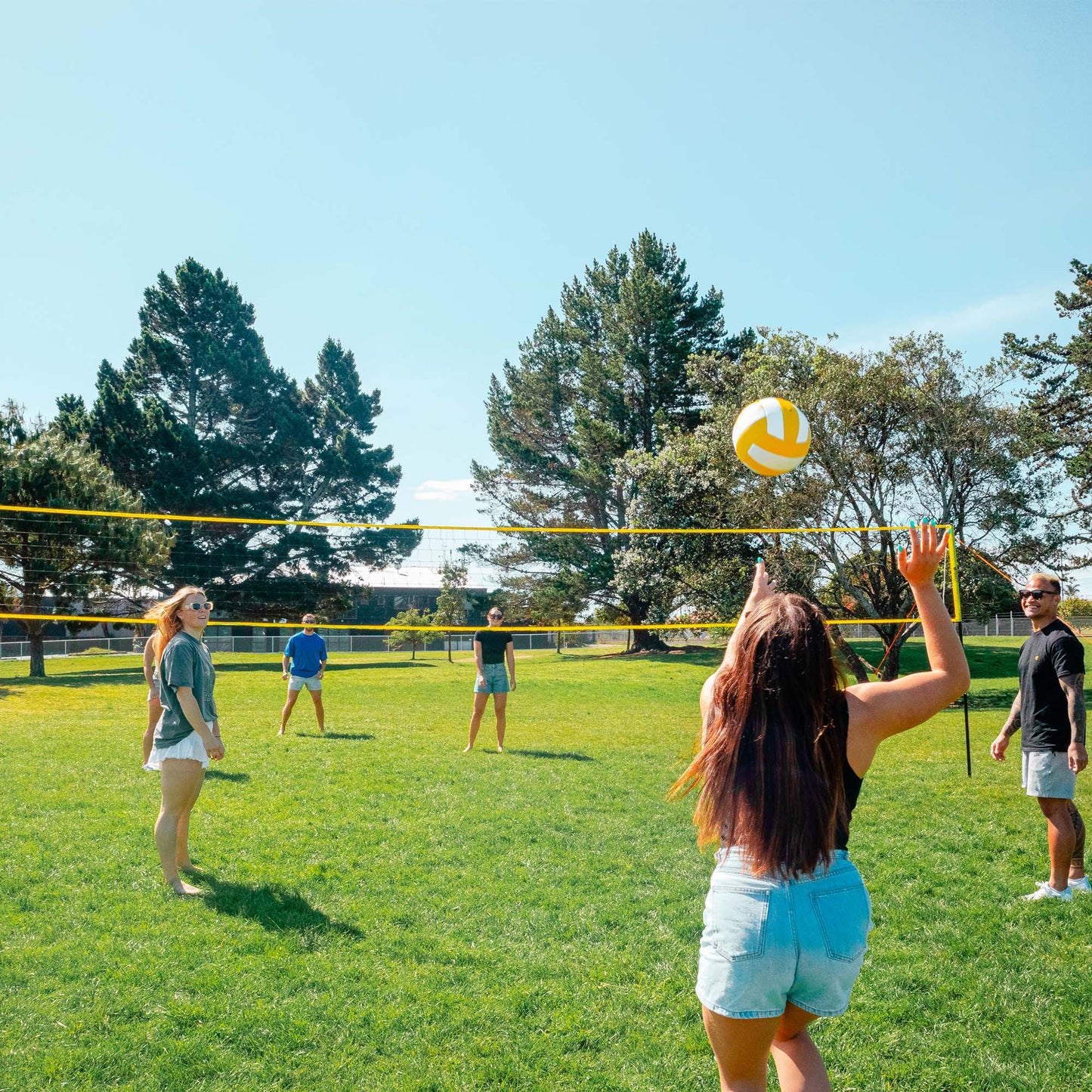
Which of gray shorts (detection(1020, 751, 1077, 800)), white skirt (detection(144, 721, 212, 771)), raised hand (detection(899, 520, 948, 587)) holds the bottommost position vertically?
gray shorts (detection(1020, 751, 1077, 800))

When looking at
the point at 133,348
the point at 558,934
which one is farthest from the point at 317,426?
the point at 558,934

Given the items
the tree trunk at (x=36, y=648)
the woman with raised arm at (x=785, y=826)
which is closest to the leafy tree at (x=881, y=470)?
the woman with raised arm at (x=785, y=826)

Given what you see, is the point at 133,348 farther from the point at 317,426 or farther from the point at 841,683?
the point at 841,683

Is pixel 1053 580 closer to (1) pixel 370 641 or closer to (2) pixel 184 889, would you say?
(2) pixel 184 889

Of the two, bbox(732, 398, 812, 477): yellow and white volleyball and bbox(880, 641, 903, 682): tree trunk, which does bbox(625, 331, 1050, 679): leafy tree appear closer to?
bbox(880, 641, 903, 682): tree trunk

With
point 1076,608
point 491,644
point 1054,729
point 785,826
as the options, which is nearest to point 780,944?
point 785,826

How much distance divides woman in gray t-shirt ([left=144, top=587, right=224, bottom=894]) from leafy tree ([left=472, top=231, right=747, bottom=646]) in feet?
89.8

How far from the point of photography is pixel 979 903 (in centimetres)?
491

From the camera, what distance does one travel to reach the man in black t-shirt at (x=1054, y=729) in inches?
199

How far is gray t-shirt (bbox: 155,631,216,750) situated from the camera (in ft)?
16.5

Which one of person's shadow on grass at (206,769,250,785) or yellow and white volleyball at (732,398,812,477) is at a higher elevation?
yellow and white volleyball at (732,398,812,477)

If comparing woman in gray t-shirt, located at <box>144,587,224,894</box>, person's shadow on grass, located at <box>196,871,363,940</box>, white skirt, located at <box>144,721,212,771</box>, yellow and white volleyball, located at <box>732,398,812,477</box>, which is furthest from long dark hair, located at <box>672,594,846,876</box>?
yellow and white volleyball, located at <box>732,398,812,477</box>

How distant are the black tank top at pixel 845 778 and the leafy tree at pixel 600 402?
98.7 feet

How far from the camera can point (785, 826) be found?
76.0 inches
